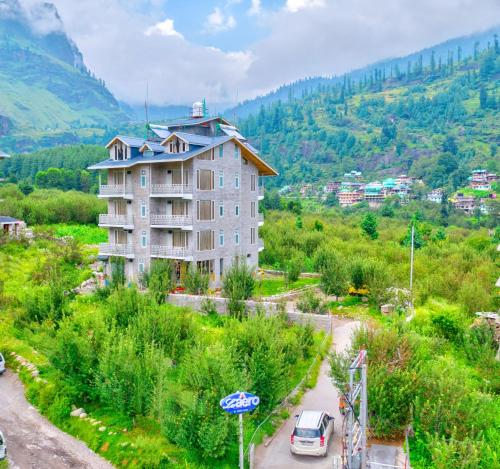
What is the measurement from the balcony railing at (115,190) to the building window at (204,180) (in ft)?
18.4

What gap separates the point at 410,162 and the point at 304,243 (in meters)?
114

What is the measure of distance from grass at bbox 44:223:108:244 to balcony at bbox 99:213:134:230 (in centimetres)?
1875

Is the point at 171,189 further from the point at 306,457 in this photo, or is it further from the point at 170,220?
the point at 306,457

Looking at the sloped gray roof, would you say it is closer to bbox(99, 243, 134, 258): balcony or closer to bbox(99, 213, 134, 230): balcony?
bbox(99, 213, 134, 230): balcony

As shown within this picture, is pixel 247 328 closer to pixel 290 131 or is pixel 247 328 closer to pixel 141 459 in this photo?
pixel 141 459

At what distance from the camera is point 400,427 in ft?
56.4

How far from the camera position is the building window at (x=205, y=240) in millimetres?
37094

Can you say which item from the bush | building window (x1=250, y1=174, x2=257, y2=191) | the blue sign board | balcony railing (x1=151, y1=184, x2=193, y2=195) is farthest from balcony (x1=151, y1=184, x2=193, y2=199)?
the blue sign board

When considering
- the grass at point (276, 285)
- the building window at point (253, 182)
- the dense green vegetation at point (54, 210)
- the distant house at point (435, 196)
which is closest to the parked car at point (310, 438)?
the grass at point (276, 285)

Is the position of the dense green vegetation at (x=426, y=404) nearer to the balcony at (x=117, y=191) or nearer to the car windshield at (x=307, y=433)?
the car windshield at (x=307, y=433)

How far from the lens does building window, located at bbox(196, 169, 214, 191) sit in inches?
1448

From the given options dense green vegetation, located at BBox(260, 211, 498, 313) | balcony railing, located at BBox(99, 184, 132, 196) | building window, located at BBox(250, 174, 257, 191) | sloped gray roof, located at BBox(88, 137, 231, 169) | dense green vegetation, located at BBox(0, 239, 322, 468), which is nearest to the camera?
dense green vegetation, located at BBox(0, 239, 322, 468)

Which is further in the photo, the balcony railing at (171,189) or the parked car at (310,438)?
the balcony railing at (171,189)

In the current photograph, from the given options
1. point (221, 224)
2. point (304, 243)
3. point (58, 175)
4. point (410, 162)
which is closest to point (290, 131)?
point (410, 162)
